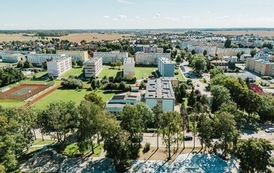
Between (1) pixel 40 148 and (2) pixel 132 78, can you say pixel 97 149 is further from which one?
(2) pixel 132 78

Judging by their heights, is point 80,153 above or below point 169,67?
below

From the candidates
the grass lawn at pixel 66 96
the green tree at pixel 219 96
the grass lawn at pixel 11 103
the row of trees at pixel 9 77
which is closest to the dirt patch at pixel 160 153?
the green tree at pixel 219 96

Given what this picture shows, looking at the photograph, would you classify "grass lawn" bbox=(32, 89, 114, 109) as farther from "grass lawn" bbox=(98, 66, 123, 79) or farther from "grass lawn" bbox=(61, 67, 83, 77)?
"grass lawn" bbox=(61, 67, 83, 77)

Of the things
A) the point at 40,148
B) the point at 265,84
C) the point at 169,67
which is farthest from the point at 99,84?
the point at 265,84

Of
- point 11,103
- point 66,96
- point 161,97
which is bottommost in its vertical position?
point 11,103

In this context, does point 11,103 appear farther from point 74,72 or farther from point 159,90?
point 159,90

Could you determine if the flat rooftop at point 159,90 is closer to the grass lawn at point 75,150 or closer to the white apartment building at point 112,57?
the grass lawn at point 75,150

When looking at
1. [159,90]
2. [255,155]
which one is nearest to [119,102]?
[159,90]
